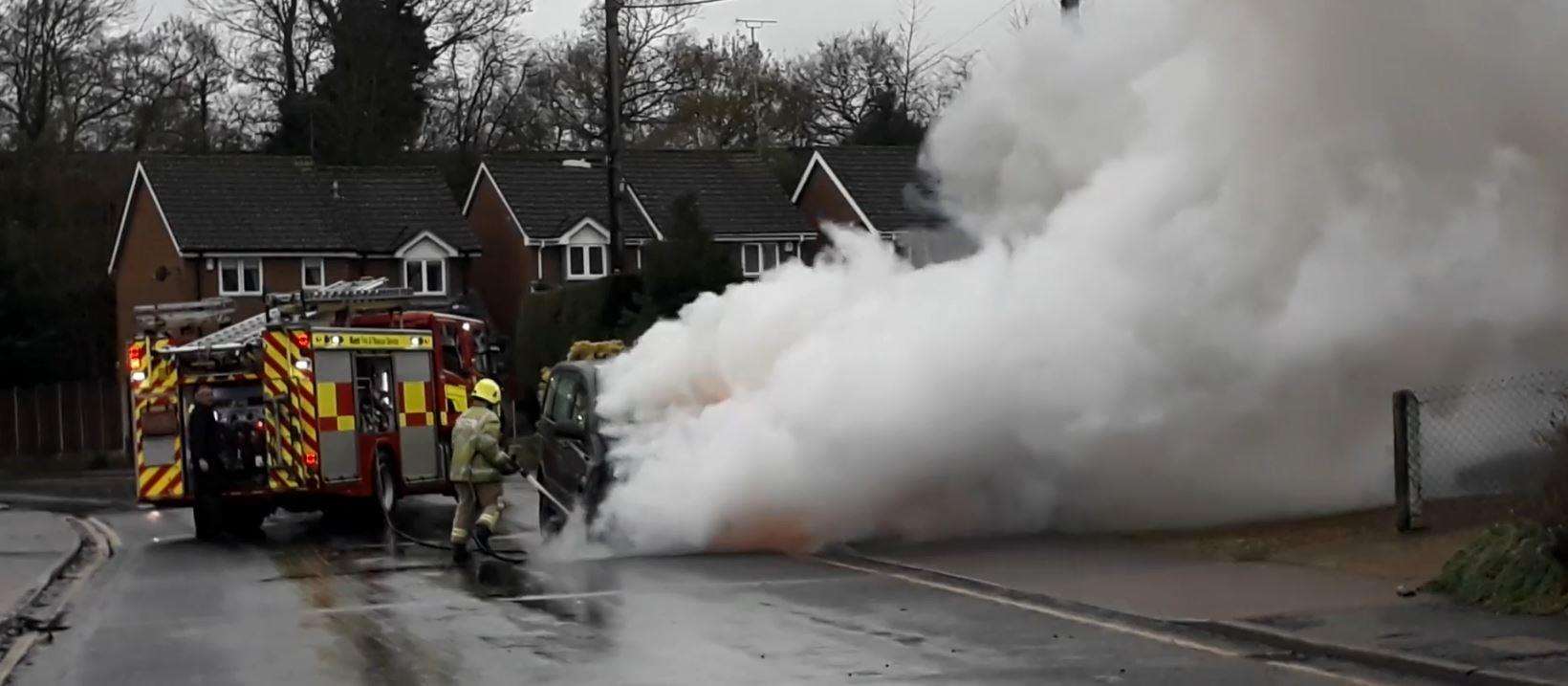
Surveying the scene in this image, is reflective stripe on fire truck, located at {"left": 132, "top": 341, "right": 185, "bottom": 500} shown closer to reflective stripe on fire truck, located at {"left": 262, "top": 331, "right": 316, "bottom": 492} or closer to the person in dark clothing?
the person in dark clothing

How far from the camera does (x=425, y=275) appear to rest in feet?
203

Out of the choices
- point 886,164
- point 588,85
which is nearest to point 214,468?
point 886,164

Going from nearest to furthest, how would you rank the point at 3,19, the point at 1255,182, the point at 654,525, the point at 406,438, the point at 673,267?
the point at 1255,182
the point at 654,525
the point at 406,438
the point at 673,267
the point at 3,19

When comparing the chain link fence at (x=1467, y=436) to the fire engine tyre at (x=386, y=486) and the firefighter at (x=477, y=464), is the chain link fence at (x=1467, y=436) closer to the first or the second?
the firefighter at (x=477, y=464)

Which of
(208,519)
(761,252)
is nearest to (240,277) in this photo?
(761,252)

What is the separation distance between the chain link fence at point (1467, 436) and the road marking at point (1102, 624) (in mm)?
3270

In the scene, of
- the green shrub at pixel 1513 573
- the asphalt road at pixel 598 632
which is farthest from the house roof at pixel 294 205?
the green shrub at pixel 1513 573

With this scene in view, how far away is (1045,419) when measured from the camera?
16.1m

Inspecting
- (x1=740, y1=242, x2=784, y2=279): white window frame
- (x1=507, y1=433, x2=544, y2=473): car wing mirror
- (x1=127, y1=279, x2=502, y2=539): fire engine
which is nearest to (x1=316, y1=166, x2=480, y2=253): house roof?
(x1=740, y1=242, x2=784, y2=279): white window frame

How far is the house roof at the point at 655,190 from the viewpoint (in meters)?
61.3

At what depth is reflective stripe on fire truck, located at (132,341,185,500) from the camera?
862 inches

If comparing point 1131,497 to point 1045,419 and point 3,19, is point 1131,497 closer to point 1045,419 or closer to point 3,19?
point 1045,419

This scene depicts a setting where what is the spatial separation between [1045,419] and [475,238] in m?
48.4

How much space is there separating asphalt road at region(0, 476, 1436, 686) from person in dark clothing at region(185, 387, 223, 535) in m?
3.95
